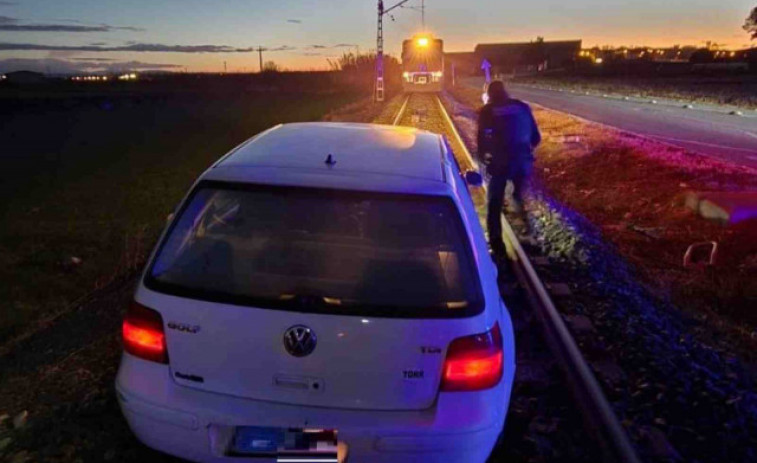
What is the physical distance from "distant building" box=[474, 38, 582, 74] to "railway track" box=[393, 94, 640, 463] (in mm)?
136650

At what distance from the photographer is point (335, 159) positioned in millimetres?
3463

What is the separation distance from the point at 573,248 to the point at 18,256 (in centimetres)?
686

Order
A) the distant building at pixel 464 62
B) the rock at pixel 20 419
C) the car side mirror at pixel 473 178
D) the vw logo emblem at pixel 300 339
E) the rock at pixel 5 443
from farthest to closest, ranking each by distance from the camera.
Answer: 1. the distant building at pixel 464 62
2. the car side mirror at pixel 473 178
3. the rock at pixel 20 419
4. the rock at pixel 5 443
5. the vw logo emblem at pixel 300 339

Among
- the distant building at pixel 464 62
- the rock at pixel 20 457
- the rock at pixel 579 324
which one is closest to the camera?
the rock at pixel 20 457

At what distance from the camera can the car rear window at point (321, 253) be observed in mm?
2891

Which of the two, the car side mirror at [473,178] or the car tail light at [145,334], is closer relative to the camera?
the car tail light at [145,334]

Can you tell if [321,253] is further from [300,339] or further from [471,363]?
[471,363]

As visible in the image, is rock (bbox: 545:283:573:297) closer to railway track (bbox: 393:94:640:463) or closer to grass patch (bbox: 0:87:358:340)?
railway track (bbox: 393:94:640:463)

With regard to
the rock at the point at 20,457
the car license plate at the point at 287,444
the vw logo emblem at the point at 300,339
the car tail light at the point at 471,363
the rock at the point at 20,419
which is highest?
the vw logo emblem at the point at 300,339

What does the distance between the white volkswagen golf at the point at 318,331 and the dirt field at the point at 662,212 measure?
336cm

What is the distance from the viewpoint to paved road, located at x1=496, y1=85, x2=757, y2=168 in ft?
58.7

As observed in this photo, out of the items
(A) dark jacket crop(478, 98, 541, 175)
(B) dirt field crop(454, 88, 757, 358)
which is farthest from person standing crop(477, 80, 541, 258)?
(B) dirt field crop(454, 88, 757, 358)

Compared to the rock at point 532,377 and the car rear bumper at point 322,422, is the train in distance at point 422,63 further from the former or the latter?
the car rear bumper at point 322,422

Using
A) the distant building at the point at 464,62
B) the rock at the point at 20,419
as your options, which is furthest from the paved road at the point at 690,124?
the distant building at the point at 464,62
